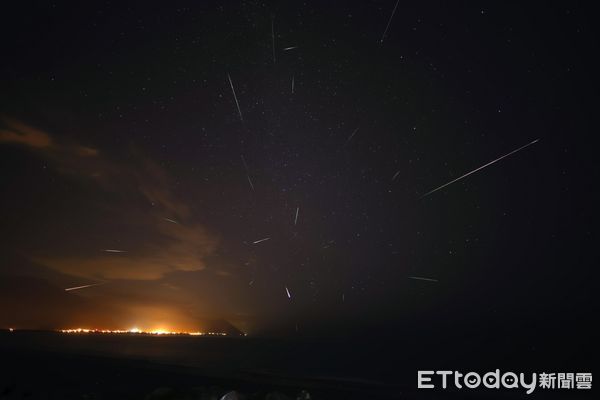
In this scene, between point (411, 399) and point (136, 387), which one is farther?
point (411, 399)

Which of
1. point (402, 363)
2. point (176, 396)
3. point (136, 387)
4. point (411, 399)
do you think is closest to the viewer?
point (176, 396)

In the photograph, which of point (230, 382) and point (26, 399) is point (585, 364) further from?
point (26, 399)

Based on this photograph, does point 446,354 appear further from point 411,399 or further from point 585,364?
point 411,399

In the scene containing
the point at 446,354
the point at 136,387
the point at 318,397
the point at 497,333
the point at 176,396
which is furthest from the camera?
the point at 497,333

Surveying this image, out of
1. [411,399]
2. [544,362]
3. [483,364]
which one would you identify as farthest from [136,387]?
[544,362]

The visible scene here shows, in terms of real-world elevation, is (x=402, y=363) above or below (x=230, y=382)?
below

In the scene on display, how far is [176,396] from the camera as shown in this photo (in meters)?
12.8

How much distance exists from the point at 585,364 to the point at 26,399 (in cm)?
7883

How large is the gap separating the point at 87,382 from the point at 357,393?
15.0m

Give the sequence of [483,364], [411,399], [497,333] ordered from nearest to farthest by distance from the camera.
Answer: [411,399], [483,364], [497,333]

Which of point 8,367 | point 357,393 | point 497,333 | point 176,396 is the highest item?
point 176,396

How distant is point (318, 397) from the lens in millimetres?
22594

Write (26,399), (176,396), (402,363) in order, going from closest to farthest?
1. (176,396)
2. (26,399)
3. (402,363)

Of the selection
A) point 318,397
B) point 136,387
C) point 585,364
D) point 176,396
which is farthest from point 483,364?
point 176,396
